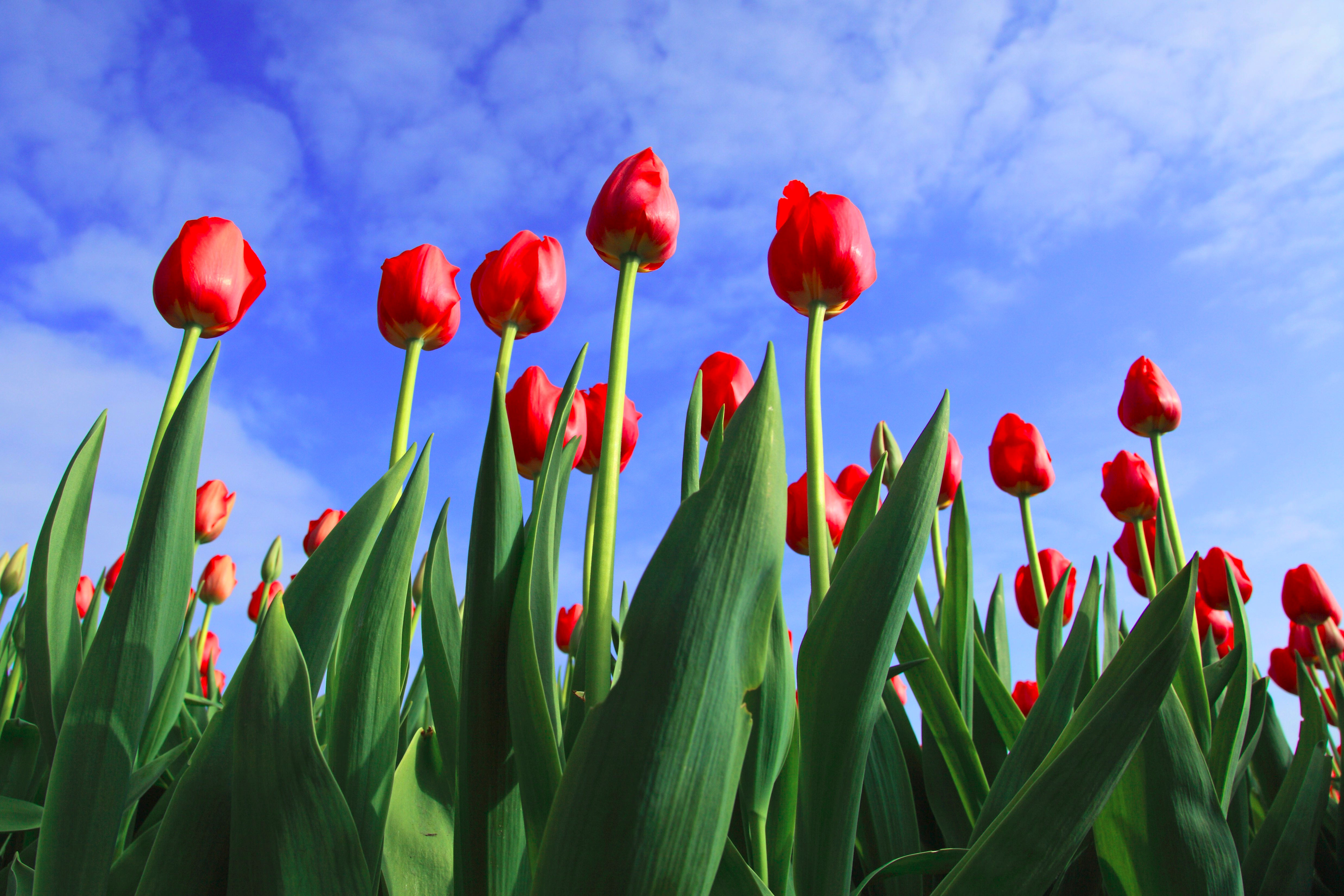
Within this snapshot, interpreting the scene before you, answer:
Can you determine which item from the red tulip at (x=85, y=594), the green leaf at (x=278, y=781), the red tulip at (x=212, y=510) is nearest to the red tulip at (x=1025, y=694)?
the green leaf at (x=278, y=781)

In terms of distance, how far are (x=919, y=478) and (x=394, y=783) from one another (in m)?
0.51

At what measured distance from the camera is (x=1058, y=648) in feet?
3.98

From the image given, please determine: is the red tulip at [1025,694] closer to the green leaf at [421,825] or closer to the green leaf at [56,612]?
the green leaf at [421,825]

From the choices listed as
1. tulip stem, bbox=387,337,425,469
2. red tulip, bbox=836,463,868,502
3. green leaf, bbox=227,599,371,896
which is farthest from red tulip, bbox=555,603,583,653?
green leaf, bbox=227,599,371,896

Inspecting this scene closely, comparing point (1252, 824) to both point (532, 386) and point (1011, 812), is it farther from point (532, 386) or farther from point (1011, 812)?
point (532, 386)

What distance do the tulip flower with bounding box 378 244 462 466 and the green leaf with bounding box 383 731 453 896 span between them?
1.49 feet

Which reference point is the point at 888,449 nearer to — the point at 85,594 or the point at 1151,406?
the point at 1151,406

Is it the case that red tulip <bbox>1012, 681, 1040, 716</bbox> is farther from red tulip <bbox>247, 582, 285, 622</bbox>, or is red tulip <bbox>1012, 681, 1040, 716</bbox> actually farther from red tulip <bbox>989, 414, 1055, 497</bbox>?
red tulip <bbox>247, 582, 285, 622</bbox>

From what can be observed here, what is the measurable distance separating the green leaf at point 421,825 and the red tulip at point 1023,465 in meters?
1.23

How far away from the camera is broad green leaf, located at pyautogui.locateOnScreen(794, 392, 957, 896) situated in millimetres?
530

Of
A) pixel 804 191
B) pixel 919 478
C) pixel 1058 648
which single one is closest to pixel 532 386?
pixel 804 191

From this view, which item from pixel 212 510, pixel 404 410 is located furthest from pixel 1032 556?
pixel 212 510

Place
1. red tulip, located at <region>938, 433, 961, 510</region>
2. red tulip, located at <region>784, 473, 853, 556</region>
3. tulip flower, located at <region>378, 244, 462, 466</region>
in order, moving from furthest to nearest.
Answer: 1. red tulip, located at <region>938, 433, 961, 510</region>
2. red tulip, located at <region>784, 473, 853, 556</region>
3. tulip flower, located at <region>378, 244, 462, 466</region>

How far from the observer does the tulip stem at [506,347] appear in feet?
2.76
